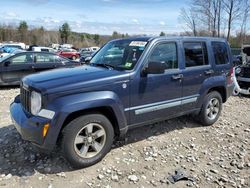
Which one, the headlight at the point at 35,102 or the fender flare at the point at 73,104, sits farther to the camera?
the headlight at the point at 35,102

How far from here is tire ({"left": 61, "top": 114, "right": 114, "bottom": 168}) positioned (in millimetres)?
3967

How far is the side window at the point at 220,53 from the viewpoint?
6.06 meters

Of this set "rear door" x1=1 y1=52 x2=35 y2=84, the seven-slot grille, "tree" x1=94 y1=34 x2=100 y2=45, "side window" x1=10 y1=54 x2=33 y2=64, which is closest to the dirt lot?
the seven-slot grille

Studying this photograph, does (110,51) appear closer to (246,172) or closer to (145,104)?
(145,104)

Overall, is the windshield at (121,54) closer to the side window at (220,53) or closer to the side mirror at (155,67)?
the side mirror at (155,67)

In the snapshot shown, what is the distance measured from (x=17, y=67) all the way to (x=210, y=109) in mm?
7359

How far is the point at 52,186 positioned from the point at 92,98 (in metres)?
1.31

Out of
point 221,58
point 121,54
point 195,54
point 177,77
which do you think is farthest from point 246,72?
point 121,54

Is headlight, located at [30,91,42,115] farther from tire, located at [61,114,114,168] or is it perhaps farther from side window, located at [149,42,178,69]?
side window, located at [149,42,178,69]

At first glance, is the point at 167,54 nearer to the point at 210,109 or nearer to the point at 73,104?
the point at 210,109

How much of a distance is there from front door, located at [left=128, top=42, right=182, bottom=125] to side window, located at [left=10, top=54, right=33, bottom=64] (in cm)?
722

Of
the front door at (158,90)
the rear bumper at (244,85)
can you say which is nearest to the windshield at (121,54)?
the front door at (158,90)

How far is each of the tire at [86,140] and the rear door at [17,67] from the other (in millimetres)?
7058

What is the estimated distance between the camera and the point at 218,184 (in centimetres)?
397
